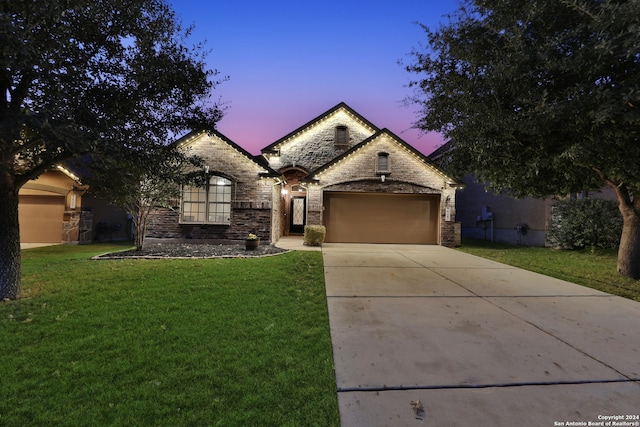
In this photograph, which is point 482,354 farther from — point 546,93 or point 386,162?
point 386,162

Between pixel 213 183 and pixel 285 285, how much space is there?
345 inches

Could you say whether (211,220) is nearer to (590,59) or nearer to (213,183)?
(213,183)

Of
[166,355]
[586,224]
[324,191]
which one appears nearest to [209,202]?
[324,191]

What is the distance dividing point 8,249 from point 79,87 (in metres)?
3.05

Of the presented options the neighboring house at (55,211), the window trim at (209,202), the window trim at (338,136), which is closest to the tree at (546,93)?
the window trim at (209,202)

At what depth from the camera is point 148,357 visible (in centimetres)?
327

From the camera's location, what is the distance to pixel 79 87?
517cm

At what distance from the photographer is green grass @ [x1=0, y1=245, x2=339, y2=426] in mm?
2424

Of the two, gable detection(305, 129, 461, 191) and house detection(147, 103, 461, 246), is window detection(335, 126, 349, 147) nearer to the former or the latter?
house detection(147, 103, 461, 246)

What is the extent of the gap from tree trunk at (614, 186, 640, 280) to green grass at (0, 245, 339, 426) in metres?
8.34

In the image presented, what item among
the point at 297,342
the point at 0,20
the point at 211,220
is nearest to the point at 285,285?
the point at 297,342

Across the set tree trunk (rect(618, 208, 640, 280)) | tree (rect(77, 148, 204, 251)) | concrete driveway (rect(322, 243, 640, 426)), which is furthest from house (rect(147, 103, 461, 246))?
concrete driveway (rect(322, 243, 640, 426))

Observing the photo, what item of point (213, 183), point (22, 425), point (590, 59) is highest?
point (590, 59)

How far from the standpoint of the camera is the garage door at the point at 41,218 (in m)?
14.4
